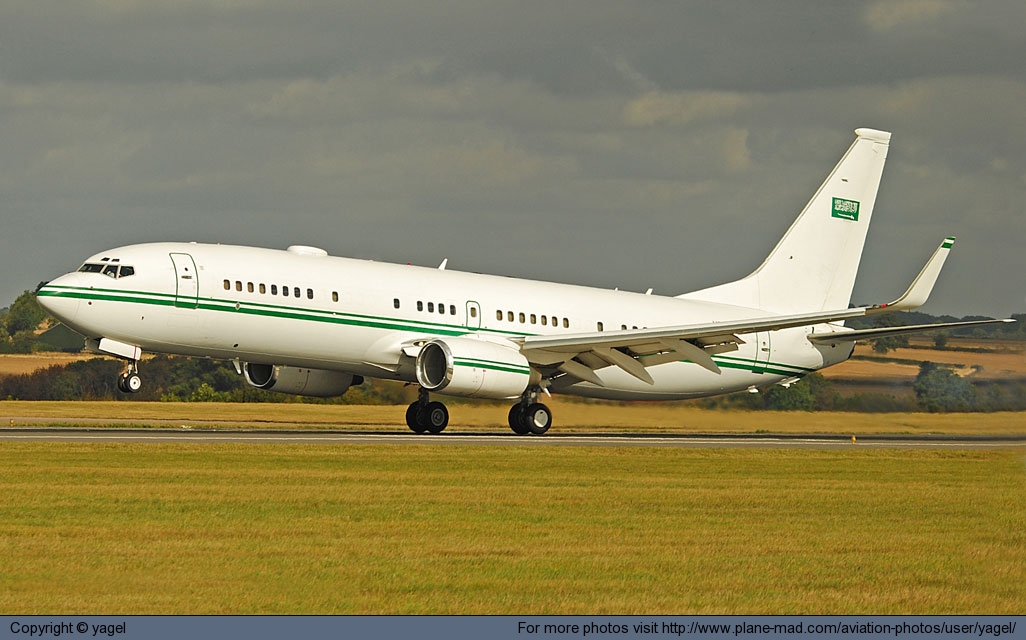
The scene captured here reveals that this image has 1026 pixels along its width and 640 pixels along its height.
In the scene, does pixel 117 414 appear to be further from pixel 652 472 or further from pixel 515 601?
pixel 515 601

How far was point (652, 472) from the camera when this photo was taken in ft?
89.8

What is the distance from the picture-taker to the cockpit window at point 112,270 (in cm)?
3500

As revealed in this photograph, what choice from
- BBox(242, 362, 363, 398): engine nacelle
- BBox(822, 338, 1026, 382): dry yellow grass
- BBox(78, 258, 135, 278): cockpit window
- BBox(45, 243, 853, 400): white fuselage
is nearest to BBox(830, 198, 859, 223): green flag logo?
BBox(822, 338, 1026, 382): dry yellow grass

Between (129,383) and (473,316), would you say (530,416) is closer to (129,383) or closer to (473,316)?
(473,316)

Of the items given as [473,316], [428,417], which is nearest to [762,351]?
[473,316]

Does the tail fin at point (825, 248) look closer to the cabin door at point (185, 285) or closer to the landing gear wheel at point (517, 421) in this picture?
the landing gear wheel at point (517, 421)

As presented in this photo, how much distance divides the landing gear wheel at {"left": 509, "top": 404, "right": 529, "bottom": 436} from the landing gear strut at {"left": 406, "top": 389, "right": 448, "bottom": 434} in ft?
6.05

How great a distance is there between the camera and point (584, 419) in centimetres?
4241

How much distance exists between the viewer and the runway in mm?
33438

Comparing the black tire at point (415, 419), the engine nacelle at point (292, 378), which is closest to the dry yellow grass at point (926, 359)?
the black tire at point (415, 419)

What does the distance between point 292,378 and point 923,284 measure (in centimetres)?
1754

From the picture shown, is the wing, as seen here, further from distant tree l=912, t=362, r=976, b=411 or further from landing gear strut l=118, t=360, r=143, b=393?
landing gear strut l=118, t=360, r=143, b=393
